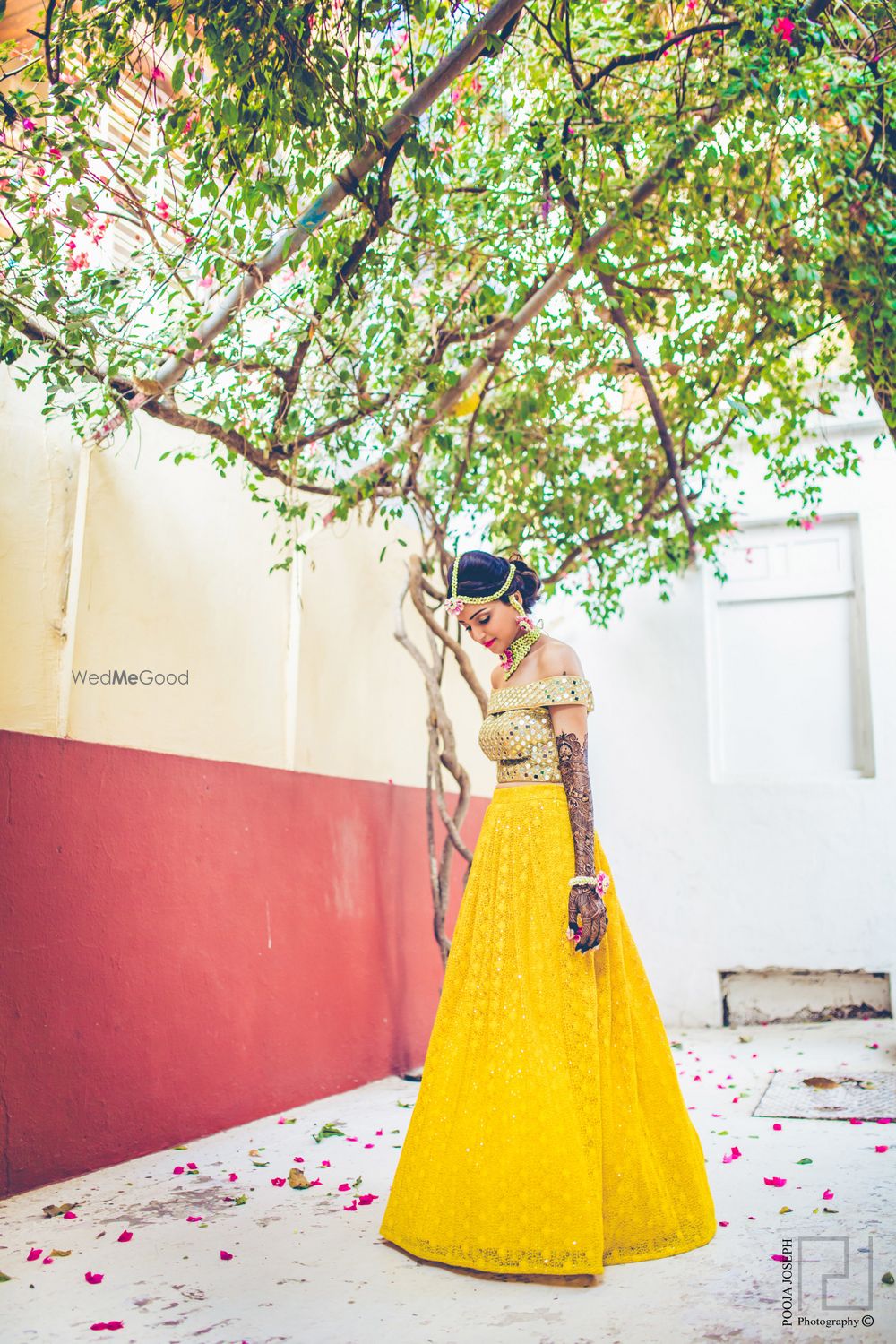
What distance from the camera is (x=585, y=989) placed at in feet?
8.77

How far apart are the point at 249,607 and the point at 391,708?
52.7 inches

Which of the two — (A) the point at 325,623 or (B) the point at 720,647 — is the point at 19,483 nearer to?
(A) the point at 325,623

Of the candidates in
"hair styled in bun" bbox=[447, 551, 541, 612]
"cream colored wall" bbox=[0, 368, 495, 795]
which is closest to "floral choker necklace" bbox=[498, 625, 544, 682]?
"hair styled in bun" bbox=[447, 551, 541, 612]

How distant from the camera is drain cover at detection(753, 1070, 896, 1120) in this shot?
174 inches

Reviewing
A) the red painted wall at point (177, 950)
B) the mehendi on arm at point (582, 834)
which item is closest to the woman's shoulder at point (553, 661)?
the mehendi on arm at point (582, 834)

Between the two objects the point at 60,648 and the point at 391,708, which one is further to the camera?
the point at 391,708

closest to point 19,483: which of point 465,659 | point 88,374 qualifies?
point 88,374

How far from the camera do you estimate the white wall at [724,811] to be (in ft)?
21.6

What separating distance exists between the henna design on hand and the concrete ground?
0.78 meters

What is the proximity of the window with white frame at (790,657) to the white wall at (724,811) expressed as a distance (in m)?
0.07

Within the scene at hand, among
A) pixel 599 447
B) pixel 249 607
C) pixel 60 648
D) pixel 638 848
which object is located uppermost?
pixel 599 447

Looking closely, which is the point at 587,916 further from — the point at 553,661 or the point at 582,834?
the point at 553,661

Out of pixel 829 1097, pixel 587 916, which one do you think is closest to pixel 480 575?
pixel 587 916

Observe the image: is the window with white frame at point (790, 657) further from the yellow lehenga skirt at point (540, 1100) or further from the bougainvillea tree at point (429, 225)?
the yellow lehenga skirt at point (540, 1100)
